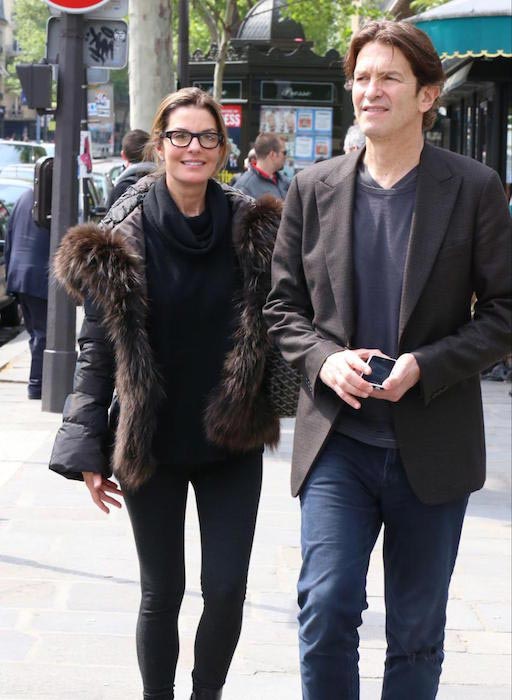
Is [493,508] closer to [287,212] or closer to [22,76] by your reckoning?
[287,212]

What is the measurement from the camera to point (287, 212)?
3350 millimetres

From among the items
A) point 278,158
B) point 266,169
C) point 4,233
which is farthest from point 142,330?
point 4,233

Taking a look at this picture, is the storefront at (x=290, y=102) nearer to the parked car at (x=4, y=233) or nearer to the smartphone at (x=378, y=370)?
the parked car at (x=4, y=233)

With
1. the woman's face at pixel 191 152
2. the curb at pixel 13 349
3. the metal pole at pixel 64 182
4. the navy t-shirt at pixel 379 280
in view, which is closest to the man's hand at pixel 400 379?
the navy t-shirt at pixel 379 280

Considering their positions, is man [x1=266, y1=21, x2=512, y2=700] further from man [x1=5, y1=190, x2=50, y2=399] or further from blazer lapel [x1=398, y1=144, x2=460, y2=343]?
man [x1=5, y1=190, x2=50, y2=399]

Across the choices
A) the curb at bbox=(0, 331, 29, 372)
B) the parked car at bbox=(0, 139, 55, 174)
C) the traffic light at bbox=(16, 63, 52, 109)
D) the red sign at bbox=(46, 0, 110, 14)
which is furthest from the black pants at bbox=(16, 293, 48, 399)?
the parked car at bbox=(0, 139, 55, 174)

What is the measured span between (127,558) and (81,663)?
1.27 meters

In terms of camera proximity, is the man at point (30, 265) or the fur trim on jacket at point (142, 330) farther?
the man at point (30, 265)

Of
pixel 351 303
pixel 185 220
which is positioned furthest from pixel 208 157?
pixel 351 303

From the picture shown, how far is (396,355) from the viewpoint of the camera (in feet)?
10.2

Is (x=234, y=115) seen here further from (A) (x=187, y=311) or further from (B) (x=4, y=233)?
(A) (x=187, y=311)

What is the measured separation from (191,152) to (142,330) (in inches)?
19.6

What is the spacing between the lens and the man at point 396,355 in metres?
3.11

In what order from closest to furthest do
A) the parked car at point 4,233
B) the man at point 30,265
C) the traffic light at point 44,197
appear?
the traffic light at point 44,197 → the man at point 30,265 → the parked car at point 4,233
